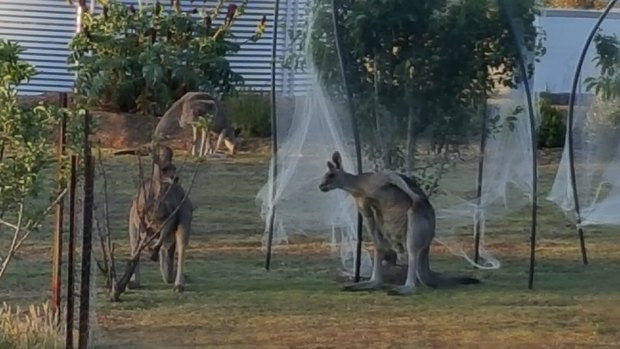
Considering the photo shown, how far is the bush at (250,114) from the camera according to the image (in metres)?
18.9

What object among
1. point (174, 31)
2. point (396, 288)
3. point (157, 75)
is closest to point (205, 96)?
point (157, 75)

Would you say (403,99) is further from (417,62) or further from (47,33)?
(47,33)

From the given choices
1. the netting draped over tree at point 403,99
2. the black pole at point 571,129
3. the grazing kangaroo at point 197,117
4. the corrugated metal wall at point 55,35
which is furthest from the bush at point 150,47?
the corrugated metal wall at point 55,35

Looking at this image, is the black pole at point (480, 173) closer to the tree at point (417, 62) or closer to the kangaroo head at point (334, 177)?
the tree at point (417, 62)

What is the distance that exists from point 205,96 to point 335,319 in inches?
240

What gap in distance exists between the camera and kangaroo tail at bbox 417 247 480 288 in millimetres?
9742

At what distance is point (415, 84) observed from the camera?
9953 mm

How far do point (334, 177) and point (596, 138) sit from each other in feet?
9.07

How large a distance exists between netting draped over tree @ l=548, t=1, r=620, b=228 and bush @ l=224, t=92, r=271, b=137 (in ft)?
24.0

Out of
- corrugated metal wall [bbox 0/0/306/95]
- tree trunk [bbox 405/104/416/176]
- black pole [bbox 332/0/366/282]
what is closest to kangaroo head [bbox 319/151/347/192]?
black pole [bbox 332/0/366/282]

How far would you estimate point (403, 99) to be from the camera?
10.0 meters

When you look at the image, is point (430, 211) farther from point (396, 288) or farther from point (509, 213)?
point (509, 213)

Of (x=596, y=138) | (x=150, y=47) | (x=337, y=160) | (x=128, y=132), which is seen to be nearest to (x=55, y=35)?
(x=128, y=132)

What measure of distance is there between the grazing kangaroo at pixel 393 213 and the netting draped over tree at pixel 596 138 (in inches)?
72.9
